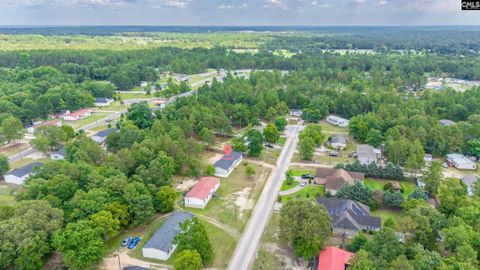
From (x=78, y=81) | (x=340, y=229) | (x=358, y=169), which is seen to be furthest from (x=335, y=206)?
(x=78, y=81)

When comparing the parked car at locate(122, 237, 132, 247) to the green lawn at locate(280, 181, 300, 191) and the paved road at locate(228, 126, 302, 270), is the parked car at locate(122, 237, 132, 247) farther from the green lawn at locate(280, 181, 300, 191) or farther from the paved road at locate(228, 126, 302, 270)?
the green lawn at locate(280, 181, 300, 191)

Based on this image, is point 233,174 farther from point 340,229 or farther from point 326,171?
point 340,229

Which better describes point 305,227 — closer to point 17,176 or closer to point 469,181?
point 469,181

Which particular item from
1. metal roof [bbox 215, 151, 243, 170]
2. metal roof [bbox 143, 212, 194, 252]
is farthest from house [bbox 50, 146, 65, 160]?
metal roof [bbox 143, 212, 194, 252]

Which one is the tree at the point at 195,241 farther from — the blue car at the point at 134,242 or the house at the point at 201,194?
the house at the point at 201,194

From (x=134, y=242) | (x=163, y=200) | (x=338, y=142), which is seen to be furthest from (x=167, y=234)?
(x=338, y=142)

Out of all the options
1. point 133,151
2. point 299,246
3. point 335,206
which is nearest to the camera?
point 299,246
